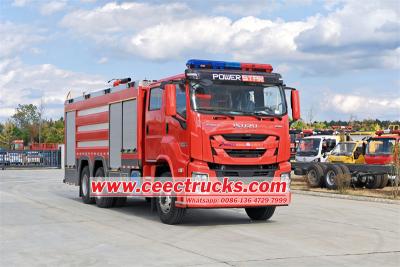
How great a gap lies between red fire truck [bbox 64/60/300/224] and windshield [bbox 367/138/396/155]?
35.4 feet

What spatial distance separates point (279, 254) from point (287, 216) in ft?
16.7

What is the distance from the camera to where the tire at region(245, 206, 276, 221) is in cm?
1276

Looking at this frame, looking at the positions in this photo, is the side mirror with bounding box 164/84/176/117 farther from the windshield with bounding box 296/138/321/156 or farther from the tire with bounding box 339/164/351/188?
the windshield with bounding box 296/138/321/156

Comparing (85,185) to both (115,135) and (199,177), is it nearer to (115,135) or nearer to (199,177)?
(115,135)

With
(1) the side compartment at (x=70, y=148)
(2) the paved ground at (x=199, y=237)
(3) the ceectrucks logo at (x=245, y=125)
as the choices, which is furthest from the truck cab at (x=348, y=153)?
(3) the ceectrucks logo at (x=245, y=125)

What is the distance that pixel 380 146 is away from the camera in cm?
2253

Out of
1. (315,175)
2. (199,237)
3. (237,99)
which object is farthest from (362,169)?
(199,237)

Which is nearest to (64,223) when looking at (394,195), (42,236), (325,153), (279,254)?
(42,236)

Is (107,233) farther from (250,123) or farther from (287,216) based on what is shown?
(287,216)

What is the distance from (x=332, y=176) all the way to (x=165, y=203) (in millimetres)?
11245

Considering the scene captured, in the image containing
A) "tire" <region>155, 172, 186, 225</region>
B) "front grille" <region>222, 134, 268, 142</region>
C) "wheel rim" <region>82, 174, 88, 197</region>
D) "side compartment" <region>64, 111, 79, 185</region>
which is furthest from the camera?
"side compartment" <region>64, 111, 79, 185</region>

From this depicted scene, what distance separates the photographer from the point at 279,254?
28.3 ft

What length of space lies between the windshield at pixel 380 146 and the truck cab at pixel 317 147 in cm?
634

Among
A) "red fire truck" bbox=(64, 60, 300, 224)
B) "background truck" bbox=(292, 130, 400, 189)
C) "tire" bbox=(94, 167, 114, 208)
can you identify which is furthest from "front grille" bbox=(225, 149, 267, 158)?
"background truck" bbox=(292, 130, 400, 189)
